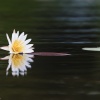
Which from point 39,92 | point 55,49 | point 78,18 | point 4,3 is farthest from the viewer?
point 4,3

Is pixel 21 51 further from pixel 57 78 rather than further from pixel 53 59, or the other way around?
pixel 57 78

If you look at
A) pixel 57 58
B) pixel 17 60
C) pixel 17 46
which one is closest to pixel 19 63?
pixel 17 60

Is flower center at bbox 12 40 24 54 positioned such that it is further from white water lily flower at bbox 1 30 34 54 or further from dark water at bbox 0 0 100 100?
dark water at bbox 0 0 100 100

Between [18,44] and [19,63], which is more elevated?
[18,44]

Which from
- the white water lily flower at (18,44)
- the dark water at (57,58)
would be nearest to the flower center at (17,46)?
the white water lily flower at (18,44)

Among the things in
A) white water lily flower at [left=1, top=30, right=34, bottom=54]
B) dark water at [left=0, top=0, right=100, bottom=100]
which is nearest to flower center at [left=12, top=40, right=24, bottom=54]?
white water lily flower at [left=1, top=30, right=34, bottom=54]

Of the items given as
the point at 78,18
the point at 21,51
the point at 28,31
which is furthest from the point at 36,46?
the point at 78,18

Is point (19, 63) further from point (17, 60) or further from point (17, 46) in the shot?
point (17, 46)
